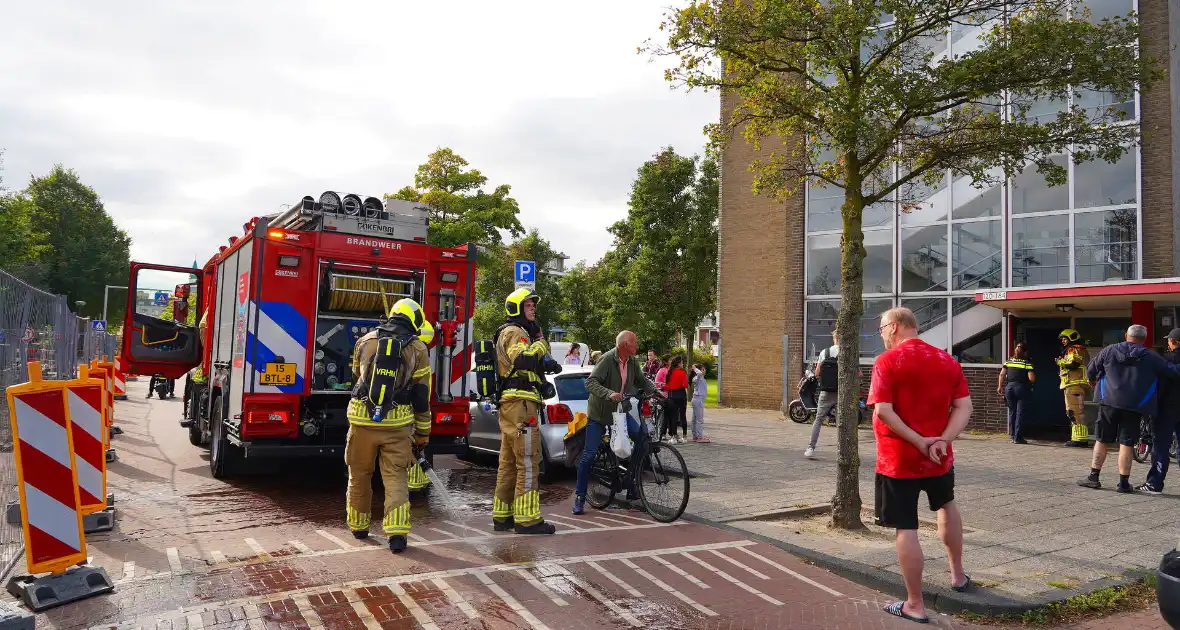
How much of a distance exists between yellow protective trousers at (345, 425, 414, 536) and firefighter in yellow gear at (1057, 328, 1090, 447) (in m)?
11.9

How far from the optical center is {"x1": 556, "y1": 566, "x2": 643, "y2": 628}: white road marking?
14.9 ft

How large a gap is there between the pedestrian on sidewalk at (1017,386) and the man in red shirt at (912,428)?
11129mm

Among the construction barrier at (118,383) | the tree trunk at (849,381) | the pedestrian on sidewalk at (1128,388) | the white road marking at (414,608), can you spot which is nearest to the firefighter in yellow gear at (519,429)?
the white road marking at (414,608)

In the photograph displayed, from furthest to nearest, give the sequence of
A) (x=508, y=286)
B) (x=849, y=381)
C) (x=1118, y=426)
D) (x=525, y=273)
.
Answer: (x=508, y=286) → (x=525, y=273) → (x=1118, y=426) → (x=849, y=381)

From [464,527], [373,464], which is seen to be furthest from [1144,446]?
[373,464]

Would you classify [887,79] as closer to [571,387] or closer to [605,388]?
[605,388]

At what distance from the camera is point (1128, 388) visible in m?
8.59

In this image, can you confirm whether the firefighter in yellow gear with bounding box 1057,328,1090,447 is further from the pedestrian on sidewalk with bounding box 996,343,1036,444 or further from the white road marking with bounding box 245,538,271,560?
the white road marking with bounding box 245,538,271,560

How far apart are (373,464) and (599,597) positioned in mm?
2235

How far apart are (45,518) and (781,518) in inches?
223

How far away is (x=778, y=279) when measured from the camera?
21094 mm

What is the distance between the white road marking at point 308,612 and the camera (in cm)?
429

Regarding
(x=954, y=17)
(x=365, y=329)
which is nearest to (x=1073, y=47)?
(x=954, y=17)

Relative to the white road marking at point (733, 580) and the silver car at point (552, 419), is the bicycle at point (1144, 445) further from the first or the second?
the white road marking at point (733, 580)
